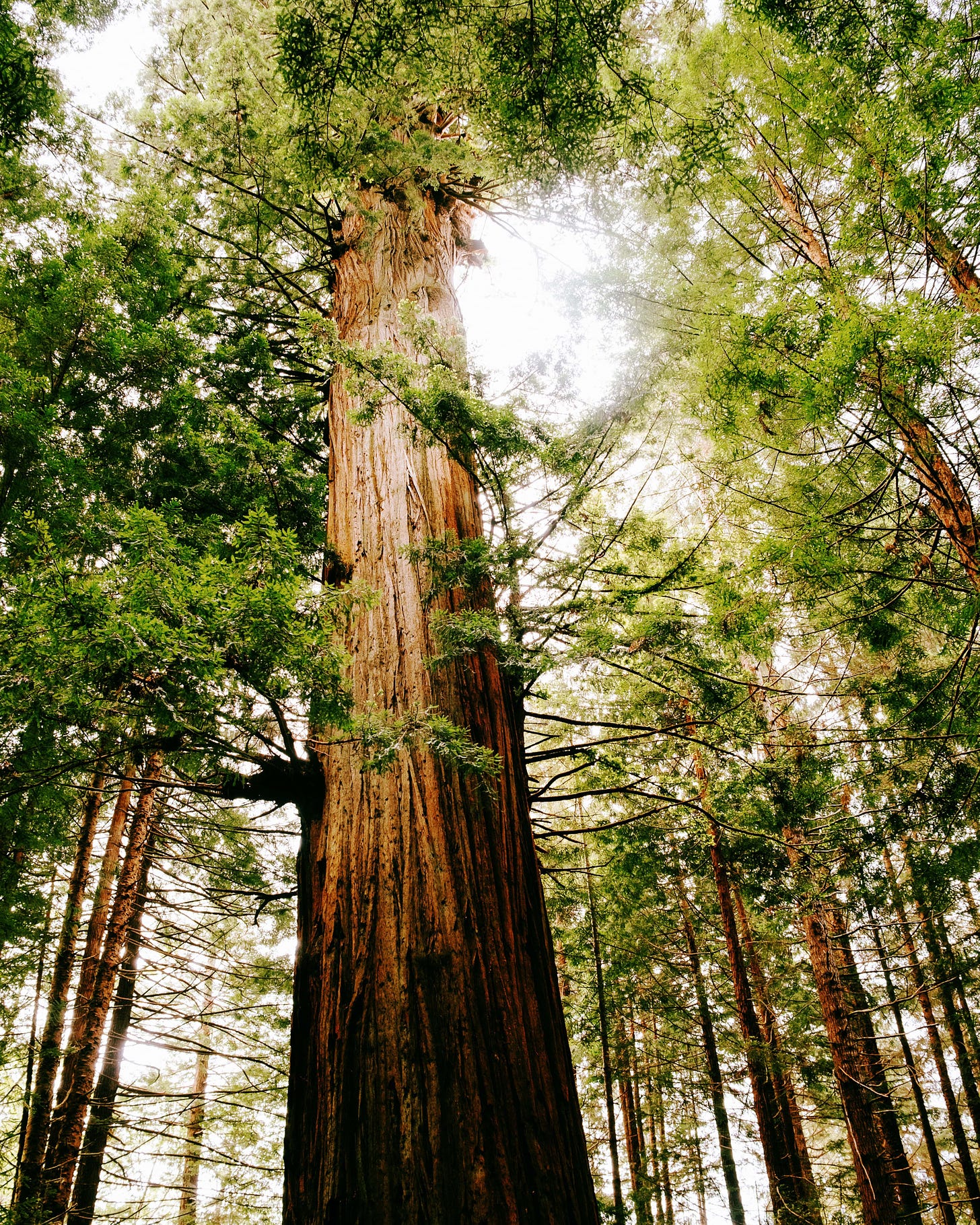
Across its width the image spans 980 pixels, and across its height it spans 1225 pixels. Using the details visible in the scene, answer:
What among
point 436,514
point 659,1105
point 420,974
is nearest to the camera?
point 420,974

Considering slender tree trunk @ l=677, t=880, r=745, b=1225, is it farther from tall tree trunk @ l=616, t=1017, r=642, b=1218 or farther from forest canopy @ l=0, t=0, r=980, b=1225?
forest canopy @ l=0, t=0, r=980, b=1225

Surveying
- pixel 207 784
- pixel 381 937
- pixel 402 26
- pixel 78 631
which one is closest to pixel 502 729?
pixel 381 937

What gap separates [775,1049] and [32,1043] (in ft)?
29.5

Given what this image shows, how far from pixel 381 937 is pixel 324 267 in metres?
5.49

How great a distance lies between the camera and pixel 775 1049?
817 cm

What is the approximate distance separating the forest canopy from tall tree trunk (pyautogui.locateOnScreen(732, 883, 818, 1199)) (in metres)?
1.52

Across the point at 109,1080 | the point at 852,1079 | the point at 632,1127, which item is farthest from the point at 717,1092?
the point at 109,1080

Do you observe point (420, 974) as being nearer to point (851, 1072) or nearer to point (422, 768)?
point (422, 768)

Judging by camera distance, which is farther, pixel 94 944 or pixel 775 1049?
pixel 775 1049

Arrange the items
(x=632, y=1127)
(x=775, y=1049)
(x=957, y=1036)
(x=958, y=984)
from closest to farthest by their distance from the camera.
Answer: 1. (x=775, y=1049)
2. (x=958, y=984)
3. (x=632, y=1127)
4. (x=957, y=1036)

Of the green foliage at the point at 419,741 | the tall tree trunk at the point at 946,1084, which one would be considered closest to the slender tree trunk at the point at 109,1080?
the green foliage at the point at 419,741

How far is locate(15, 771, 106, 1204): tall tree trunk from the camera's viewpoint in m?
4.80

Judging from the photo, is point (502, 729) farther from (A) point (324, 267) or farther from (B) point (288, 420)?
(A) point (324, 267)

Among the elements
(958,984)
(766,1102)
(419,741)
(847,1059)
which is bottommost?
(766,1102)
